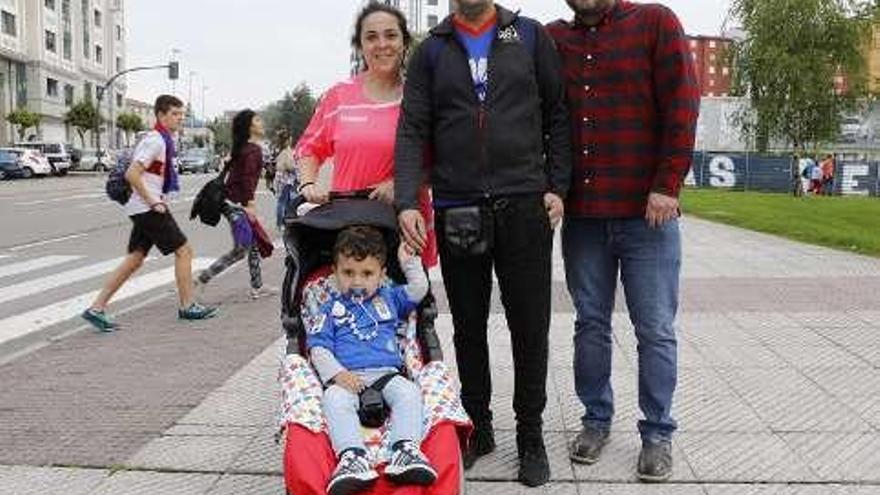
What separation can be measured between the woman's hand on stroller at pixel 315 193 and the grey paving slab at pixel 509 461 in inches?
53.3

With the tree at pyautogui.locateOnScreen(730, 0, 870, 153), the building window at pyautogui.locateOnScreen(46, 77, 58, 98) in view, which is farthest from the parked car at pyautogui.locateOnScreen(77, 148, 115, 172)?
the tree at pyautogui.locateOnScreen(730, 0, 870, 153)

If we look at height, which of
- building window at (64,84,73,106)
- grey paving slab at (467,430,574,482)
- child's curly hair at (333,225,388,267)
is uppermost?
building window at (64,84,73,106)

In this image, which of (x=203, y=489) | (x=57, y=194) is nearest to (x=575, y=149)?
(x=203, y=489)

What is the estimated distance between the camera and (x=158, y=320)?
8.45m

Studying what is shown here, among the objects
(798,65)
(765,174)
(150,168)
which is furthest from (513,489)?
(798,65)

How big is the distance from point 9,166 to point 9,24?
31.1 meters

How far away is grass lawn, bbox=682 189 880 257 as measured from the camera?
15336 mm

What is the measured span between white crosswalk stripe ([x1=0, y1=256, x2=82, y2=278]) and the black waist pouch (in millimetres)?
8898

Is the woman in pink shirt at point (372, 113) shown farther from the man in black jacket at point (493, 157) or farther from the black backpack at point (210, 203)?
the black backpack at point (210, 203)

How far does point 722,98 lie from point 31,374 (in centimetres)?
5071

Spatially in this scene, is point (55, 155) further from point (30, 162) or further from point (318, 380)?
point (318, 380)

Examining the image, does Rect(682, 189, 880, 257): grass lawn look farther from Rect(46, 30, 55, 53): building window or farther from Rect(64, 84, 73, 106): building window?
Rect(64, 84, 73, 106): building window

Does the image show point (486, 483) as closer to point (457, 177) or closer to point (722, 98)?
point (457, 177)

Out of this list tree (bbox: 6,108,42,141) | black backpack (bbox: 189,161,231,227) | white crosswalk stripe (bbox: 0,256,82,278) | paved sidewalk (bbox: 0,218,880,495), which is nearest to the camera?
paved sidewalk (bbox: 0,218,880,495)
